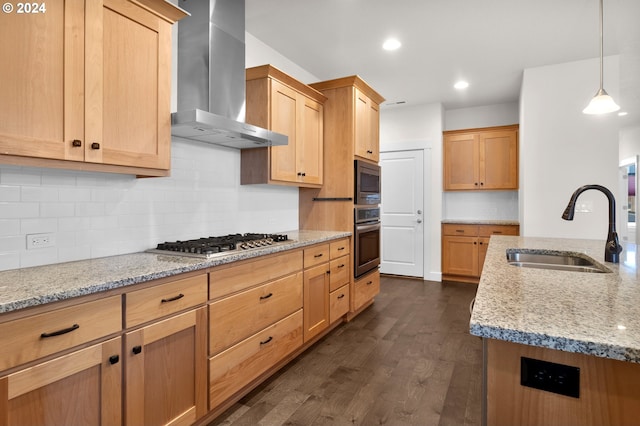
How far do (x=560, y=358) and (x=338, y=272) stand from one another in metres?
2.57

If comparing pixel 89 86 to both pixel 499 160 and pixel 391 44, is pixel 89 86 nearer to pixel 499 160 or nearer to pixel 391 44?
pixel 391 44

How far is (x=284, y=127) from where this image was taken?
305cm

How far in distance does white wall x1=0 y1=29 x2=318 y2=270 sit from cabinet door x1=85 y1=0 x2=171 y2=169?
0.34m

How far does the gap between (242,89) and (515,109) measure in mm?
4510

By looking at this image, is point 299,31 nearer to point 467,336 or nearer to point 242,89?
point 242,89

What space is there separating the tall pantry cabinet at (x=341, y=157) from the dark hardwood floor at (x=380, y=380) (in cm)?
61

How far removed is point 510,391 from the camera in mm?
818

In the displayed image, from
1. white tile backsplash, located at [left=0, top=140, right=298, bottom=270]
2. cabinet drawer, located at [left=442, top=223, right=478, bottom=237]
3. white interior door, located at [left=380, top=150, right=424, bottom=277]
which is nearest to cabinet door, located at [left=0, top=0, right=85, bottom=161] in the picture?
white tile backsplash, located at [left=0, top=140, right=298, bottom=270]

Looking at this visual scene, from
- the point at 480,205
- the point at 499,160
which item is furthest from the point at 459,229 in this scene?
the point at 499,160

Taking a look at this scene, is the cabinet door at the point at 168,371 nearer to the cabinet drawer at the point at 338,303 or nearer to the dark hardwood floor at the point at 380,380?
the dark hardwood floor at the point at 380,380

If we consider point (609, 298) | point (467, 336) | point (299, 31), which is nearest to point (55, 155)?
point (609, 298)

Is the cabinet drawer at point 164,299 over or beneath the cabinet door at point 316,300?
over

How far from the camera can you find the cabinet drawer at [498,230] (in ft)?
15.9

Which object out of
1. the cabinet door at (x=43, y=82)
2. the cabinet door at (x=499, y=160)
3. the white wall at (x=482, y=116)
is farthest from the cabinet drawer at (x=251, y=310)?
the white wall at (x=482, y=116)
